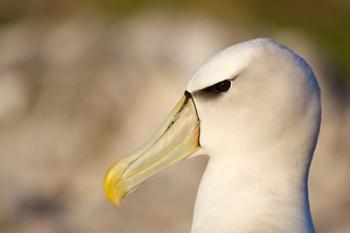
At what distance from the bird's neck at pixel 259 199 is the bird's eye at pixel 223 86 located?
238 millimetres

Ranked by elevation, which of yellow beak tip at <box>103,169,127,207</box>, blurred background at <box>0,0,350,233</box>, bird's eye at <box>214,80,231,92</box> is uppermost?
blurred background at <box>0,0,350,233</box>

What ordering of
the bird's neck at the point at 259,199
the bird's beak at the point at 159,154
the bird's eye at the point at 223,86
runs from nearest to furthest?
Result: the bird's neck at the point at 259,199 → the bird's eye at the point at 223,86 → the bird's beak at the point at 159,154

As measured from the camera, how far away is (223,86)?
4.61 metres

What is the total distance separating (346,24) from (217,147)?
11.4m

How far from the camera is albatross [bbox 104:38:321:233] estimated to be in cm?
450

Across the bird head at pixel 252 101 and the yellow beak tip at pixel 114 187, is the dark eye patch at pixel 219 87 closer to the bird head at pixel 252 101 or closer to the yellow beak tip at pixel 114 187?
the bird head at pixel 252 101

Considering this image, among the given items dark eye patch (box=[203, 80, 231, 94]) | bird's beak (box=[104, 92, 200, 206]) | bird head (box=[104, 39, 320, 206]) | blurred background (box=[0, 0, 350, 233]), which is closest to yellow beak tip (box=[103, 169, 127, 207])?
bird's beak (box=[104, 92, 200, 206])

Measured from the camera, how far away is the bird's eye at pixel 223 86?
181 inches

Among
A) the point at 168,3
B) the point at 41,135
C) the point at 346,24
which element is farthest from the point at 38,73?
the point at 346,24

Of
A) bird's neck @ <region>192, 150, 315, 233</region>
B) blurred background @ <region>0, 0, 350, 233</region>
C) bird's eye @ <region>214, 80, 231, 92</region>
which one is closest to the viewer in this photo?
bird's neck @ <region>192, 150, 315, 233</region>

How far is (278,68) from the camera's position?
4.55 m

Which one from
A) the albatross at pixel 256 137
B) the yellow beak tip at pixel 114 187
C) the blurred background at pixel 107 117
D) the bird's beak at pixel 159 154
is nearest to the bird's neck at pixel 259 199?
the albatross at pixel 256 137

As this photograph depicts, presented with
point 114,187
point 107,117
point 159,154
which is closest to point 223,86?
point 159,154

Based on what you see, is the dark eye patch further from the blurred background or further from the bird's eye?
the blurred background
